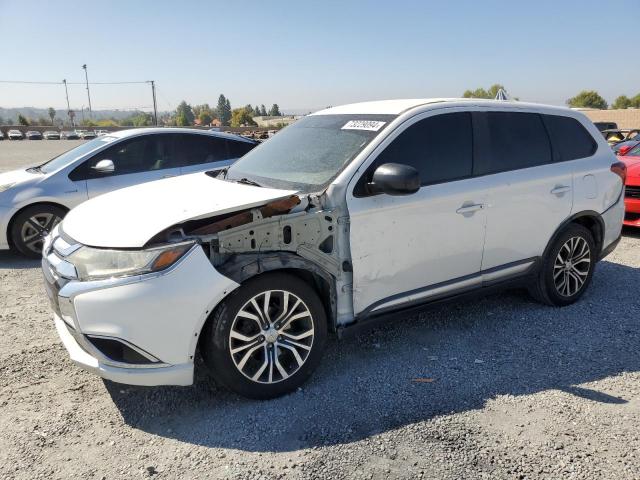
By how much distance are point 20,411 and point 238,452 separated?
1432 mm

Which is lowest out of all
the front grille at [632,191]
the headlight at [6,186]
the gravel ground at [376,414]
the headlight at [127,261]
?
the gravel ground at [376,414]

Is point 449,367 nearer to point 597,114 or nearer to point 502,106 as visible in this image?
point 502,106

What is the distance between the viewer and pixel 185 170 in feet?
22.7

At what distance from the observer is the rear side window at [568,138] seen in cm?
436

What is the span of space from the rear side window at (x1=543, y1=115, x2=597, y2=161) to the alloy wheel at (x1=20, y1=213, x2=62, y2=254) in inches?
225

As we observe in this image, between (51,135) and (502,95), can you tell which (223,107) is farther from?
(502,95)

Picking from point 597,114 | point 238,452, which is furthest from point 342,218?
point 597,114

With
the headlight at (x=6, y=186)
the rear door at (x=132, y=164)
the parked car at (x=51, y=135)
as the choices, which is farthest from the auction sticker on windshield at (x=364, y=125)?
the parked car at (x=51, y=135)

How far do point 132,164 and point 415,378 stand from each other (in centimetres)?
498

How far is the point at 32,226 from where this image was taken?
6.23m

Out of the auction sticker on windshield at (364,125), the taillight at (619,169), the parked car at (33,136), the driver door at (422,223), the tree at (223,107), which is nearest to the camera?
the driver door at (422,223)

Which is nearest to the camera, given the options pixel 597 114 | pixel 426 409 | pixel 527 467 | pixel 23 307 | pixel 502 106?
pixel 527 467

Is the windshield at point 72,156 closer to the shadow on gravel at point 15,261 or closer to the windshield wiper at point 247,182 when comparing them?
the shadow on gravel at point 15,261

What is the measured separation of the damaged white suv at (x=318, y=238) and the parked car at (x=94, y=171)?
2.97 meters
